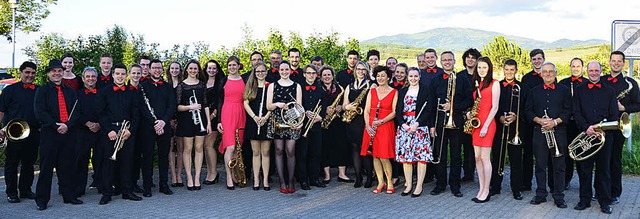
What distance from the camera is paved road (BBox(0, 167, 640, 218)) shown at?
710 cm

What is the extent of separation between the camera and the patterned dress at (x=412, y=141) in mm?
8016

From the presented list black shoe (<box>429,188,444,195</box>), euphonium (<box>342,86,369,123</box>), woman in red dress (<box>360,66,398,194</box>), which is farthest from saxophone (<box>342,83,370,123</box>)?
black shoe (<box>429,188,444,195</box>)

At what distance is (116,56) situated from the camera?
16.3 metres

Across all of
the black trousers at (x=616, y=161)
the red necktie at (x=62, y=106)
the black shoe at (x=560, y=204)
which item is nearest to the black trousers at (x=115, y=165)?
the red necktie at (x=62, y=106)

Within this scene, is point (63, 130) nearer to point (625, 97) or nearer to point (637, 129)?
point (625, 97)

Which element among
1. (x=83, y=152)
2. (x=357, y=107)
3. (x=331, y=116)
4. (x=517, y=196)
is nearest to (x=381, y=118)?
(x=357, y=107)

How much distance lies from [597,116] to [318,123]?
3.78m

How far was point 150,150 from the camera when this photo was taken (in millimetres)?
8234

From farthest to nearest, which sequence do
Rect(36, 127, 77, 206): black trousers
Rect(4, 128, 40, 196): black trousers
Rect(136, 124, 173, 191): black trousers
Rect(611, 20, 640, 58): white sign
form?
Rect(611, 20, 640, 58): white sign → Rect(136, 124, 173, 191): black trousers → Rect(4, 128, 40, 196): black trousers → Rect(36, 127, 77, 206): black trousers

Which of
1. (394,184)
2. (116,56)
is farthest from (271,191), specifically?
(116,56)

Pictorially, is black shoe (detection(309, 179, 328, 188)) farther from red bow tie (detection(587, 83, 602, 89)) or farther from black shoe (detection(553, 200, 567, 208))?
red bow tie (detection(587, 83, 602, 89))

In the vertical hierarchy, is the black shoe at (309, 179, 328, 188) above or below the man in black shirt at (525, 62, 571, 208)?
below

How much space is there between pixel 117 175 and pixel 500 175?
5.47 metres

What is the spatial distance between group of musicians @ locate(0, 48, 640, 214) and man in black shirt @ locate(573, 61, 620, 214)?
1 cm
